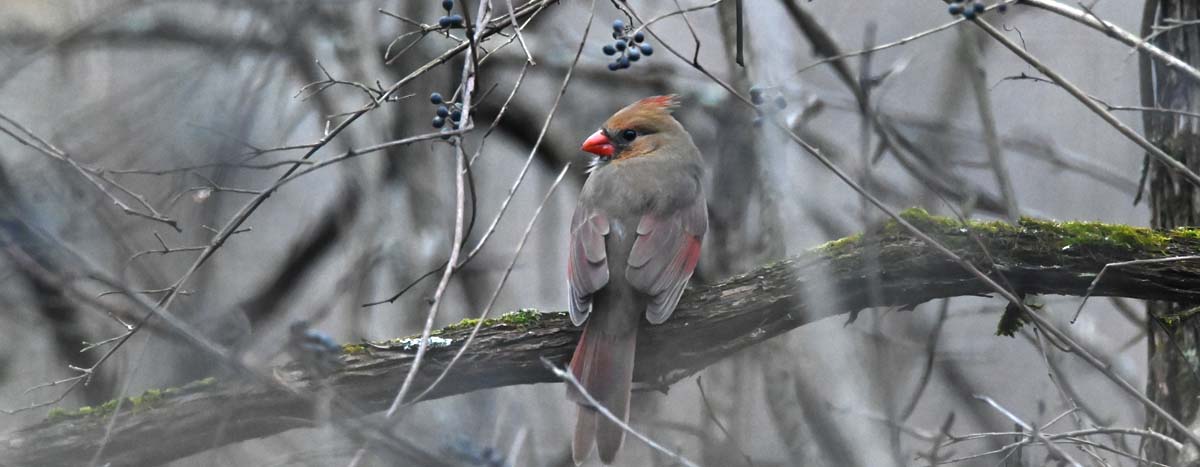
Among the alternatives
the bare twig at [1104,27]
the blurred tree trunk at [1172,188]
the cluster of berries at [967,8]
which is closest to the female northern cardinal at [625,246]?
the cluster of berries at [967,8]

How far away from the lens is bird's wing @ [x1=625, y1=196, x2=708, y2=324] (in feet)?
14.6

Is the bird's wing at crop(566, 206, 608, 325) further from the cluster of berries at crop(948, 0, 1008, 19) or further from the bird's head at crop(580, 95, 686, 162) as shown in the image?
the cluster of berries at crop(948, 0, 1008, 19)

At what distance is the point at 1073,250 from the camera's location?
158 inches

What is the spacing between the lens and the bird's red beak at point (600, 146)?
5.63 metres

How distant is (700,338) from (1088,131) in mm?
4671

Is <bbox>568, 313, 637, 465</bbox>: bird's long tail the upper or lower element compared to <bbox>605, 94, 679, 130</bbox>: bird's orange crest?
lower

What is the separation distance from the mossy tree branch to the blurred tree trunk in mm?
515

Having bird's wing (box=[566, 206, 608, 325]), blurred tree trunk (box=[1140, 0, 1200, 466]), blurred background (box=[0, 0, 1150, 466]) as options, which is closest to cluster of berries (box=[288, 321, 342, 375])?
blurred background (box=[0, 0, 1150, 466])

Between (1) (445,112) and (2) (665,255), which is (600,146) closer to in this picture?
(2) (665,255)

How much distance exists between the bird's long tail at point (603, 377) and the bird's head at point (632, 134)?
1.40 meters

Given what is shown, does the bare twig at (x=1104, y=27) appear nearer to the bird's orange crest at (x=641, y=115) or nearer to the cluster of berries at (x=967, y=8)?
the cluster of berries at (x=967, y=8)

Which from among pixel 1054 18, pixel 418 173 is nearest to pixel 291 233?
pixel 418 173

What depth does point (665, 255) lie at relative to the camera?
477 cm

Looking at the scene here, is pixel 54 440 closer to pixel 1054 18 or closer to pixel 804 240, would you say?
pixel 804 240
